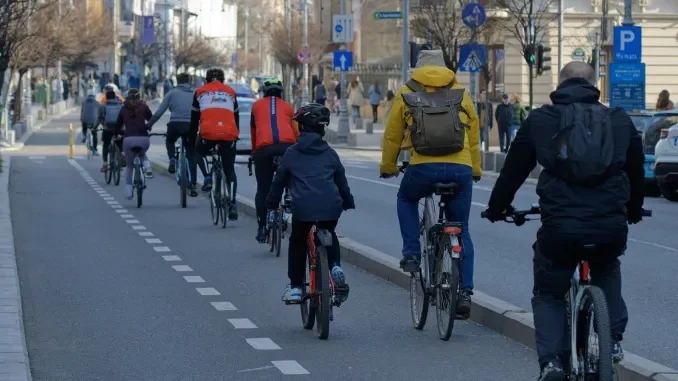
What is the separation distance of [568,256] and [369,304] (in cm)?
521

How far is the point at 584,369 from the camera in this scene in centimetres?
666

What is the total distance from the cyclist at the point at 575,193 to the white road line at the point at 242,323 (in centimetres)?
401

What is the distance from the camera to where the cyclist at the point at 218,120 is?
18.4 m

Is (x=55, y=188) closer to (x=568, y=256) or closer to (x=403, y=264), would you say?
(x=403, y=264)

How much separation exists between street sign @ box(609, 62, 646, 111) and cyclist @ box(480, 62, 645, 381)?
24567mm

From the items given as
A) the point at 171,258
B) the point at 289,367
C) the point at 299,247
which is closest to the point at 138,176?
the point at 171,258

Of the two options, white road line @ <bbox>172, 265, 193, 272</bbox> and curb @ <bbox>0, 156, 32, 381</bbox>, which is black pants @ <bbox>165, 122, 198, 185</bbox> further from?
white road line @ <bbox>172, 265, 193, 272</bbox>

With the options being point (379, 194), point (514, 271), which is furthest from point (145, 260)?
point (379, 194)

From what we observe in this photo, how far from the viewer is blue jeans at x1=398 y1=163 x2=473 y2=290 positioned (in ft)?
32.8

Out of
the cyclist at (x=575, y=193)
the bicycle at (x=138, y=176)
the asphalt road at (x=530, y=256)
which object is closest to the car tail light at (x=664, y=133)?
the asphalt road at (x=530, y=256)

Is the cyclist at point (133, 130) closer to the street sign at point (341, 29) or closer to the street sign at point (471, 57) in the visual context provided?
the street sign at point (471, 57)

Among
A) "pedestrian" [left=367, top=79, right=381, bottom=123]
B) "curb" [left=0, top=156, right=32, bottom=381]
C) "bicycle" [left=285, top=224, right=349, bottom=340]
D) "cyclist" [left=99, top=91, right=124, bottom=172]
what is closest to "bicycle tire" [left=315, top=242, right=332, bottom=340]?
"bicycle" [left=285, top=224, right=349, bottom=340]

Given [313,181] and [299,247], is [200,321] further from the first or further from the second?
[313,181]

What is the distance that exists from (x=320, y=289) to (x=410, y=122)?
1.17 m
